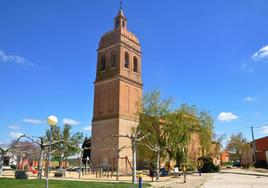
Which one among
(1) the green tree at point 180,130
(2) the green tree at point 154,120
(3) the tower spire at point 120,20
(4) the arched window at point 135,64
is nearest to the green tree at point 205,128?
(1) the green tree at point 180,130

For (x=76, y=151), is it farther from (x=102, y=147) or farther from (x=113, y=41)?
(x=113, y=41)

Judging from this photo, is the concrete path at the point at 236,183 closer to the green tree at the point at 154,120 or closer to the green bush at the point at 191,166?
the green tree at the point at 154,120

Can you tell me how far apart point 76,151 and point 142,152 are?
71.9 feet

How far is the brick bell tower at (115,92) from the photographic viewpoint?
149ft

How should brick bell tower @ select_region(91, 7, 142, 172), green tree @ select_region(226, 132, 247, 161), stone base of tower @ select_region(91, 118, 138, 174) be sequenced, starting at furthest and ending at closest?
green tree @ select_region(226, 132, 247, 161) → brick bell tower @ select_region(91, 7, 142, 172) → stone base of tower @ select_region(91, 118, 138, 174)

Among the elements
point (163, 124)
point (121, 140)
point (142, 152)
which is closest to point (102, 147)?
point (121, 140)

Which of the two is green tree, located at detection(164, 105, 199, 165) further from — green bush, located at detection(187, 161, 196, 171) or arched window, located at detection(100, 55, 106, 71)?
arched window, located at detection(100, 55, 106, 71)

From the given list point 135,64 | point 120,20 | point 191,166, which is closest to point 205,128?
point 191,166

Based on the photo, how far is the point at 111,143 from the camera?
44.9 meters

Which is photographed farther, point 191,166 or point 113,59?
point 113,59

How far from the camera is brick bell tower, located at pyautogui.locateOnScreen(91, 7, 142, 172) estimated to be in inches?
1784

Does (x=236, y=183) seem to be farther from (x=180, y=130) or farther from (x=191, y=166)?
(x=191, y=166)

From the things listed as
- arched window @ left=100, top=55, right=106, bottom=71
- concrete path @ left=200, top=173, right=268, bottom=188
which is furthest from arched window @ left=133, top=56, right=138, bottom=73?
concrete path @ left=200, top=173, right=268, bottom=188

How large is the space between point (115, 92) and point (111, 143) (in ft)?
28.1
